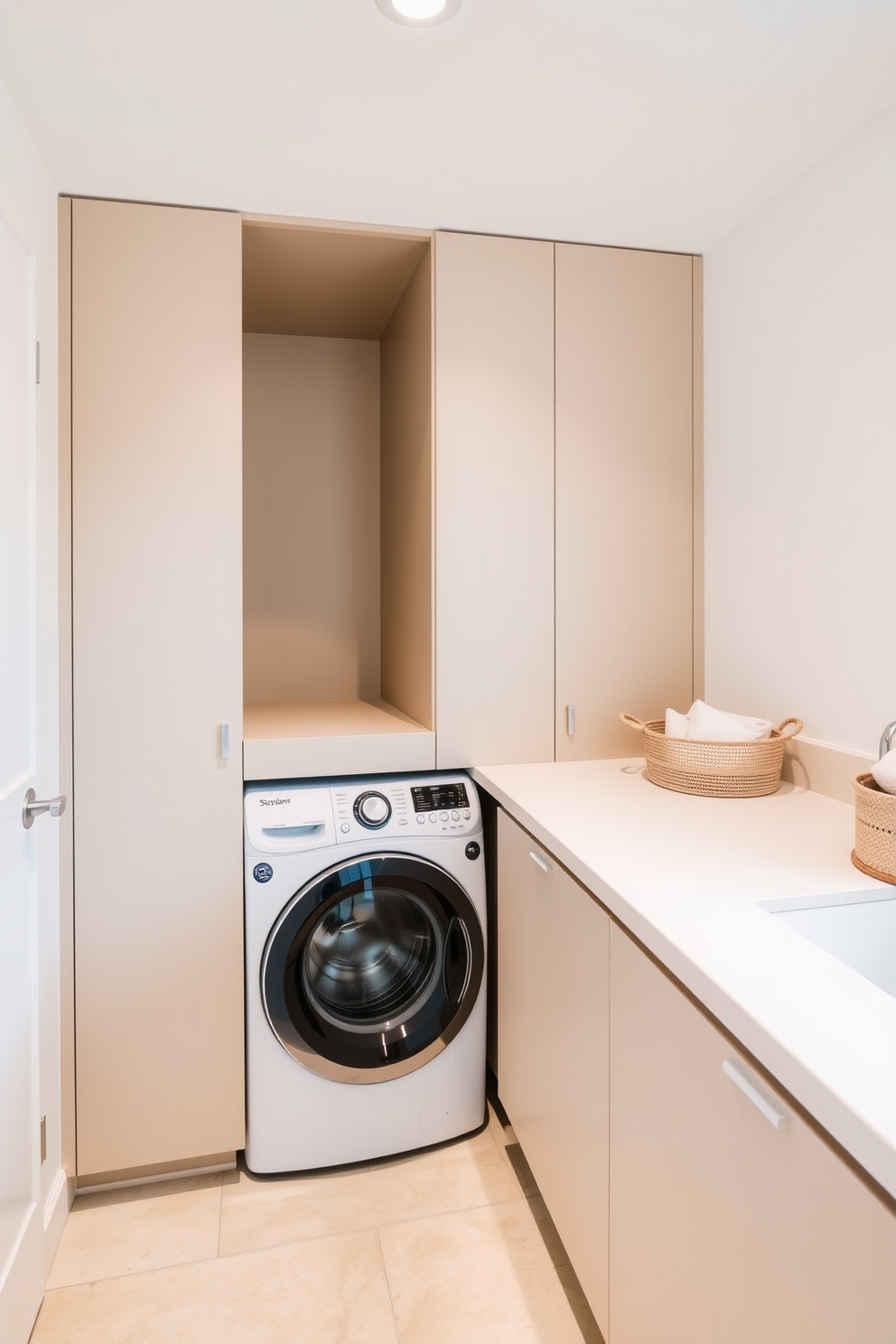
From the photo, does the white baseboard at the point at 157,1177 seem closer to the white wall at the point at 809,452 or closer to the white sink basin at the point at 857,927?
the white sink basin at the point at 857,927

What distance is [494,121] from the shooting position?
162cm

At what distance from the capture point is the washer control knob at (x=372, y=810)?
6.56 ft

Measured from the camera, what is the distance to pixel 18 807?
1527 millimetres

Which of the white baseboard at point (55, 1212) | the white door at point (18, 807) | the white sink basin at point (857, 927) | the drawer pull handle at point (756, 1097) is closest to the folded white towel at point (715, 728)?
the white sink basin at point (857, 927)

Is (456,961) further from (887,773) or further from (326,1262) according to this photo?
(887,773)

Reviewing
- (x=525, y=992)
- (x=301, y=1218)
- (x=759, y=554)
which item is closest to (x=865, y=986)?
(x=525, y=992)

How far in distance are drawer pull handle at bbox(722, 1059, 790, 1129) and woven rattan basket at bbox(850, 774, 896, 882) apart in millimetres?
504

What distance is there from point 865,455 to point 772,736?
0.65 metres

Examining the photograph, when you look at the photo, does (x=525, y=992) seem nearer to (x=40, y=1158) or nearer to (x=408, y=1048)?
(x=408, y=1048)

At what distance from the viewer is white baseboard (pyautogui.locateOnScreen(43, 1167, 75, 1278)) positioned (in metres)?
1.71

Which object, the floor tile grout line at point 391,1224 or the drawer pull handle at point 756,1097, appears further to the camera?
the floor tile grout line at point 391,1224

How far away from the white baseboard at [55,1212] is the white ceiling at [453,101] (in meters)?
2.22

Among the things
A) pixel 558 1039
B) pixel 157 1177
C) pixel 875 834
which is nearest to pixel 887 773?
pixel 875 834

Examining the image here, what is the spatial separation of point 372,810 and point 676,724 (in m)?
0.78
